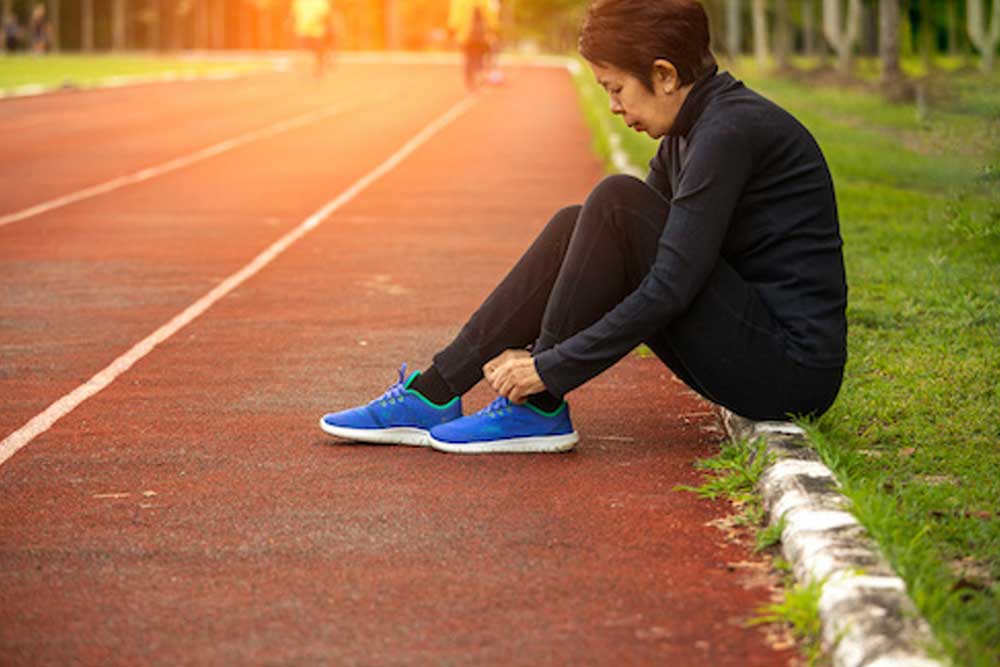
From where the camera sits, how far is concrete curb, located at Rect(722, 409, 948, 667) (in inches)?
148

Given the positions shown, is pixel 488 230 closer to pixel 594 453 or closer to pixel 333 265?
pixel 333 265

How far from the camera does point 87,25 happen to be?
104312 millimetres

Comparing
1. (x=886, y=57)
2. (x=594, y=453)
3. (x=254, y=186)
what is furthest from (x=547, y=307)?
(x=886, y=57)

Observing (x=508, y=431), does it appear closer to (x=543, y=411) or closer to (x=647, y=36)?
(x=543, y=411)

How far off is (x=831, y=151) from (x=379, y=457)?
15.0 m

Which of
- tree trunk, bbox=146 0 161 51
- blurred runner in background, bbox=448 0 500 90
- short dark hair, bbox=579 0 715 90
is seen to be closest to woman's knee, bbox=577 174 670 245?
short dark hair, bbox=579 0 715 90

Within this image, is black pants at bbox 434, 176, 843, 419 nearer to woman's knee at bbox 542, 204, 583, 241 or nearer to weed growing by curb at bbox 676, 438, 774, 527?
woman's knee at bbox 542, 204, 583, 241

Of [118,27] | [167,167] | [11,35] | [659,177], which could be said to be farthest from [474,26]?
[118,27]

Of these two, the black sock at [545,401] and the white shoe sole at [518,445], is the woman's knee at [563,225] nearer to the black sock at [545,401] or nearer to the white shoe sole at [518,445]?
the black sock at [545,401]

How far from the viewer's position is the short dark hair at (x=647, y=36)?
556cm

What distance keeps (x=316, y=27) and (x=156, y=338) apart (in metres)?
47.0

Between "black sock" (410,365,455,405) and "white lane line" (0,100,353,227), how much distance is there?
854 centimetres

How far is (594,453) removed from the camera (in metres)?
6.20

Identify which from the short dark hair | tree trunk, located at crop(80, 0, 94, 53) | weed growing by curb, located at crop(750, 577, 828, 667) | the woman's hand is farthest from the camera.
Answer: tree trunk, located at crop(80, 0, 94, 53)
